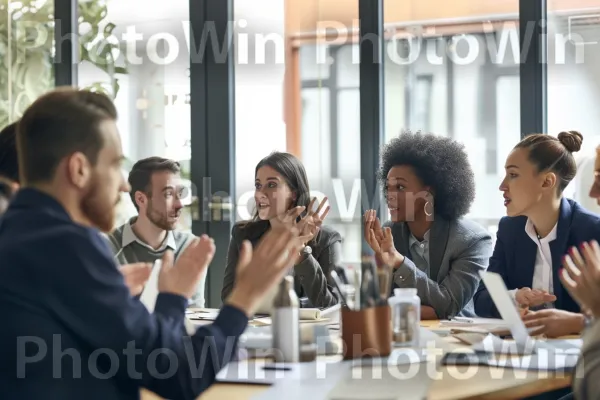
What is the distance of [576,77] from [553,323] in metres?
1.96

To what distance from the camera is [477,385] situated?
172 cm

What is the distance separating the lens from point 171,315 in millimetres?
1615

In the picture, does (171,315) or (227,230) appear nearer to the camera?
(171,315)

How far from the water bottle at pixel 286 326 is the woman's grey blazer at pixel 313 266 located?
1195 mm

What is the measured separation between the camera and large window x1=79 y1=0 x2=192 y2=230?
184 inches

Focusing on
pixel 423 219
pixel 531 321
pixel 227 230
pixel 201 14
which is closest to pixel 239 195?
pixel 227 230

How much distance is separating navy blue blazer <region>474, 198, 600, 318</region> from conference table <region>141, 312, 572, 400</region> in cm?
99

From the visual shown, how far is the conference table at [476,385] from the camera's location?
1.66m

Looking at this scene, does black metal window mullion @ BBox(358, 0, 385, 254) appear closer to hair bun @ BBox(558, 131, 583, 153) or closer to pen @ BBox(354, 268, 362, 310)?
hair bun @ BBox(558, 131, 583, 153)

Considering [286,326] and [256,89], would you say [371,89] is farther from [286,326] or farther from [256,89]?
[286,326]

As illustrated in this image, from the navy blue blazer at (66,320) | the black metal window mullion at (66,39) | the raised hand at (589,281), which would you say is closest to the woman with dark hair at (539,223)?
the raised hand at (589,281)

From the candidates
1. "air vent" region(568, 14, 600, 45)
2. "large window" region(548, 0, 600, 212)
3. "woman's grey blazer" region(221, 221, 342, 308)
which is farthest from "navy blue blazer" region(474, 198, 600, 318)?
"air vent" region(568, 14, 600, 45)

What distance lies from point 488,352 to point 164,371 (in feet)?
3.01

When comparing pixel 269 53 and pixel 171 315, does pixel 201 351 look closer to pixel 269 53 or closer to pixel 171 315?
pixel 171 315
